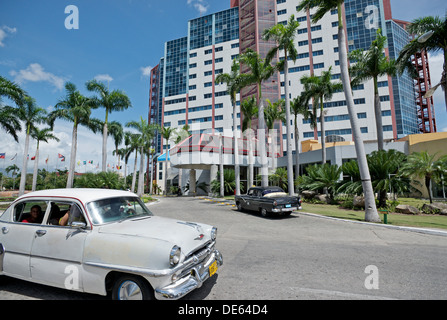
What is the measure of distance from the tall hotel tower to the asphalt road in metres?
34.2

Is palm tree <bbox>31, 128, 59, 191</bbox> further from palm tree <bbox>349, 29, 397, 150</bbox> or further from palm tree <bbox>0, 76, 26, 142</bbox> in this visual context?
palm tree <bbox>349, 29, 397, 150</bbox>

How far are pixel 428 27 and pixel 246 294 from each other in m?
20.3

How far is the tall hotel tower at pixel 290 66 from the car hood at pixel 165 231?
3895 cm

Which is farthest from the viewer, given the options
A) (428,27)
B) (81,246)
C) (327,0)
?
(428,27)

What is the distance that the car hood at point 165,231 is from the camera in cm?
302

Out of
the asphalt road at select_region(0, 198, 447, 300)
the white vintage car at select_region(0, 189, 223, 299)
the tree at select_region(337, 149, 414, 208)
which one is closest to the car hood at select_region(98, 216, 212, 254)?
the white vintage car at select_region(0, 189, 223, 299)

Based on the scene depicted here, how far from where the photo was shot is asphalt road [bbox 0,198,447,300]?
343cm

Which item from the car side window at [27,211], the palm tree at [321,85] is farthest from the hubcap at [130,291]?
the palm tree at [321,85]

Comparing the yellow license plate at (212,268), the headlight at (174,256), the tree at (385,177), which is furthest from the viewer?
the tree at (385,177)

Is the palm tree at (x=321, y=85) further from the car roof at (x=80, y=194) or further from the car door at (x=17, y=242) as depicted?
the car door at (x=17, y=242)
